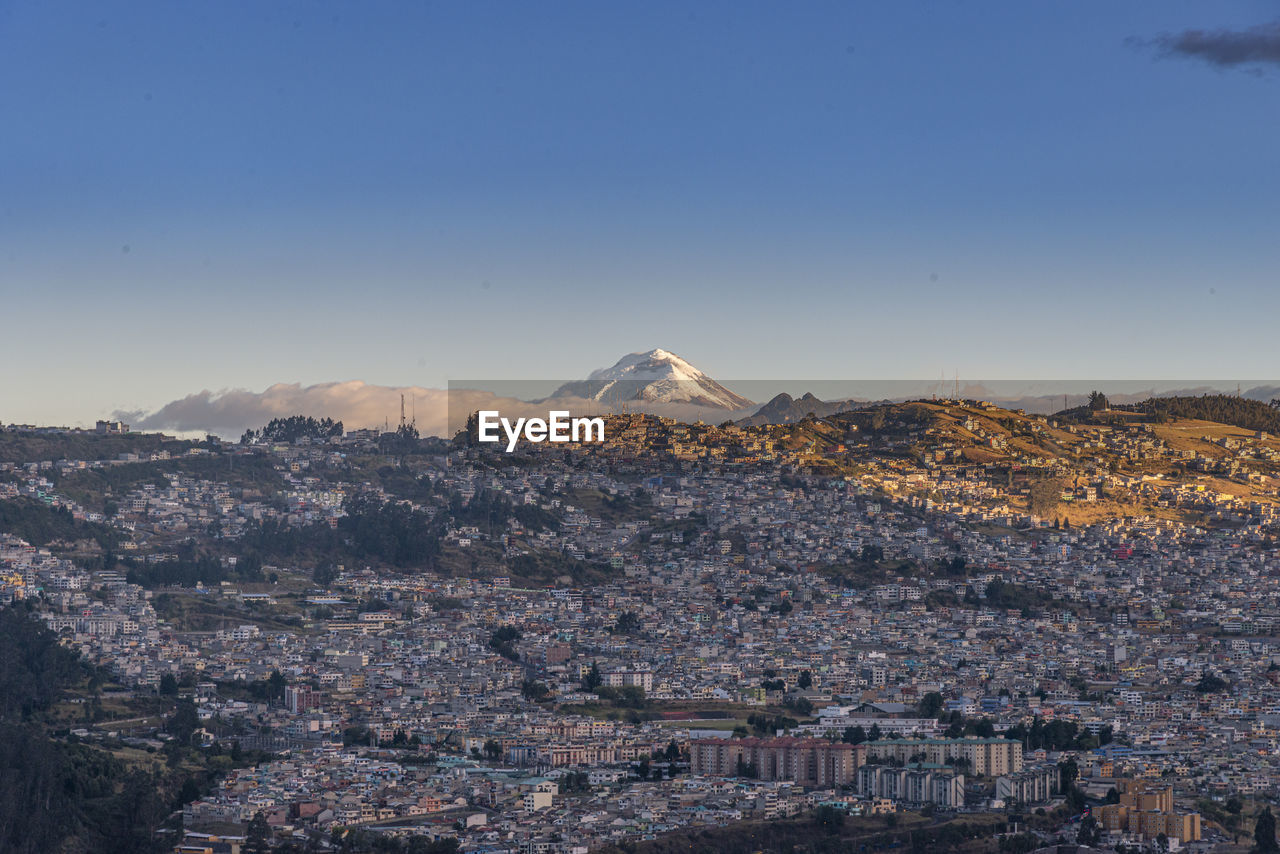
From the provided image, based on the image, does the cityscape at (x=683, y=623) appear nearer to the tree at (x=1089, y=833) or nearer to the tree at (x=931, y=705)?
the tree at (x=1089, y=833)

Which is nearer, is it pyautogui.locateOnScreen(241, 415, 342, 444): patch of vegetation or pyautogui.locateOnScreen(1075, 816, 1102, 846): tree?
pyautogui.locateOnScreen(1075, 816, 1102, 846): tree

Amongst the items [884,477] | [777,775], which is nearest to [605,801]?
[777,775]

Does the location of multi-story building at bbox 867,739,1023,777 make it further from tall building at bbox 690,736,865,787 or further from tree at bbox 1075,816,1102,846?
tree at bbox 1075,816,1102,846

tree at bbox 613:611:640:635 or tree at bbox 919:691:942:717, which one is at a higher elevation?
tree at bbox 613:611:640:635

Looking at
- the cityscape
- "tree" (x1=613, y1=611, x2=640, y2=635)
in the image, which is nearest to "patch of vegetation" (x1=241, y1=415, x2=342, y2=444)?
the cityscape

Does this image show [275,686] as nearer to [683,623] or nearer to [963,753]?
[683,623]

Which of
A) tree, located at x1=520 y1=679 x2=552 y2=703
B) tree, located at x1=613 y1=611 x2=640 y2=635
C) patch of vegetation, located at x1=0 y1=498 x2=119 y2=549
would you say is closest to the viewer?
tree, located at x1=520 y1=679 x2=552 y2=703

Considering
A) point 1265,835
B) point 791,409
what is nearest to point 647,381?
point 791,409

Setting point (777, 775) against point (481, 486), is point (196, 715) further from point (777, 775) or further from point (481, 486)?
point (481, 486)
